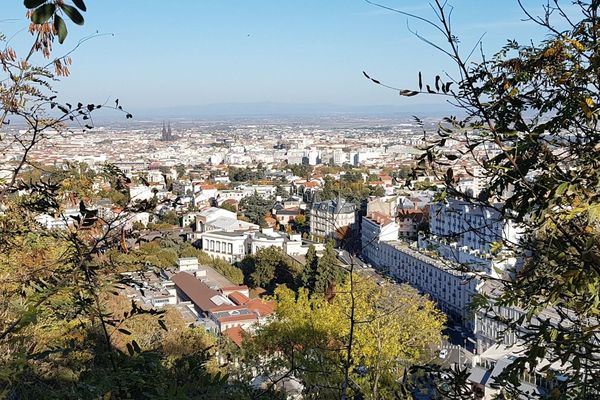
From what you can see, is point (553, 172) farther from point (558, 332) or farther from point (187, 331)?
point (187, 331)

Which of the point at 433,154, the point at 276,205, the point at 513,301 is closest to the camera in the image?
the point at 433,154

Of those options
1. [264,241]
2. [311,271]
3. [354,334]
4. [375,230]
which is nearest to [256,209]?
[264,241]

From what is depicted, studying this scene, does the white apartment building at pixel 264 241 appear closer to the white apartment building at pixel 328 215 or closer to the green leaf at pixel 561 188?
the white apartment building at pixel 328 215

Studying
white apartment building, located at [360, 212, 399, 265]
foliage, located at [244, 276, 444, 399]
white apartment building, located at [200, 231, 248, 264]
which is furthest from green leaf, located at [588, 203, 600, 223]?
white apartment building, located at [200, 231, 248, 264]

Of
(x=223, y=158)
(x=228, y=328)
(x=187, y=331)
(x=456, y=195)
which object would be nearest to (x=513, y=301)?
(x=456, y=195)

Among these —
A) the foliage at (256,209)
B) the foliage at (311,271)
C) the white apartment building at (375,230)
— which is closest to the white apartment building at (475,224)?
the foliage at (311,271)

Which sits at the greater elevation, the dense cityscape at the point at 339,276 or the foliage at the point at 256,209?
the dense cityscape at the point at 339,276

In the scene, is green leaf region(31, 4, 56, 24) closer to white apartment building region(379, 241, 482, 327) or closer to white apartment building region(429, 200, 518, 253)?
white apartment building region(429, 200, 518, 253)
